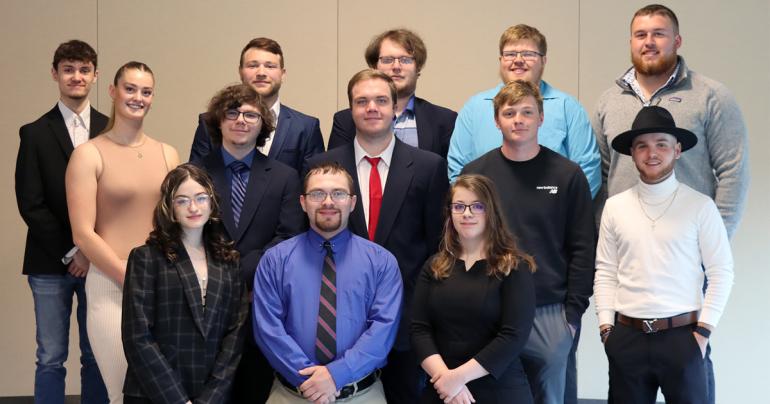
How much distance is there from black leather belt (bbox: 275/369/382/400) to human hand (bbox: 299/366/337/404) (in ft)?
0.26

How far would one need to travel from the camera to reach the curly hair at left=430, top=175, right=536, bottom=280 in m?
2.91

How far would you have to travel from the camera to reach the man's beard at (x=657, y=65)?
3533 millimetres

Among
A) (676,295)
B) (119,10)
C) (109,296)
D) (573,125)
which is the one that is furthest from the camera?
(119,10)

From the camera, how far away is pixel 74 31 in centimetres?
532

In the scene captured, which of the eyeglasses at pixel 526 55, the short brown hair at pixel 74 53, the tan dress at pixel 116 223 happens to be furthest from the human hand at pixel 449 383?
the short brown hair at pixel 74 53

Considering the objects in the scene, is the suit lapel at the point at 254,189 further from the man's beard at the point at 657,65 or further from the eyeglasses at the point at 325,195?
the man's beard at the point at 657,65

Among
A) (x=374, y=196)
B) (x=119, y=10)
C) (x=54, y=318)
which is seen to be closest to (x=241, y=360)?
(x=374, y=196)

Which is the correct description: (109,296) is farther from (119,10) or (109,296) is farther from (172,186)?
(119,10)

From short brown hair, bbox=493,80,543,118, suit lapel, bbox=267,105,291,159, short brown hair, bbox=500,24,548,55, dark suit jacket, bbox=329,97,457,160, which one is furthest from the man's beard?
suit lapel, bbox=267,105,291,159

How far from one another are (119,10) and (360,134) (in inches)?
106

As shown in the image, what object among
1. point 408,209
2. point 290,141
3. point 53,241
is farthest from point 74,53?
point 408,209

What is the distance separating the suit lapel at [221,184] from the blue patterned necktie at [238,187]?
23mm

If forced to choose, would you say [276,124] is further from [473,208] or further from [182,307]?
[473,208]

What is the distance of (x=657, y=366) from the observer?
9.70 ft
